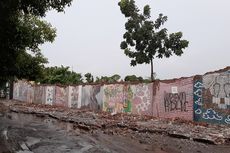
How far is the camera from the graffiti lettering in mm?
20031

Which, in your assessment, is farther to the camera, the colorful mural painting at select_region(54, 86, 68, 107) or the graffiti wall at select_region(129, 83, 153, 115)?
the colorful mural painting at select_region(54, 86, 68, 107)

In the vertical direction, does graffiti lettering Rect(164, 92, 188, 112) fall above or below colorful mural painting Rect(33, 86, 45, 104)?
below

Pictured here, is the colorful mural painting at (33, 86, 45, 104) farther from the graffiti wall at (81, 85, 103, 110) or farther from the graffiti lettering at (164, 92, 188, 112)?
the graffiti lettering at (164, 92, 188, 112)

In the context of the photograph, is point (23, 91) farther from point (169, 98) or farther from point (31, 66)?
point (169, 98)

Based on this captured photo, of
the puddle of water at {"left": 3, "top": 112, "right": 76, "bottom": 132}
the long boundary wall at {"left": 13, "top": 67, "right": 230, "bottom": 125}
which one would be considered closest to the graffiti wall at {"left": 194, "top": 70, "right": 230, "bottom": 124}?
the long boundary wall at {"left": 13, "top": 67, "right": 230, "bottom": 125}

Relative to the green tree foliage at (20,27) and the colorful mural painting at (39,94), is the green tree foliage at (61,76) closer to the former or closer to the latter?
the colorful mural painting at (39,94)

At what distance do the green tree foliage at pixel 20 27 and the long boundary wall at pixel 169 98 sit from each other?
6612 millimetres

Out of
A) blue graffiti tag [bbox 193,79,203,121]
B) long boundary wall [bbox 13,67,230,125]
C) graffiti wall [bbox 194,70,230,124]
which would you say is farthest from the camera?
blue graffiti tag [bbox 193,79,203,121]

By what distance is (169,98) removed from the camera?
70.2 feet

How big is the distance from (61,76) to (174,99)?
1398 inches

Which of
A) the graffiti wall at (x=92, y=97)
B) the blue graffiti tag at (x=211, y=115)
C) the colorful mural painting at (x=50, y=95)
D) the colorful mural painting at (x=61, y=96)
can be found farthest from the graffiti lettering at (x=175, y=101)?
the colorful mural painting at (x=50, y=95)

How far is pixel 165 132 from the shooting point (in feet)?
47.6

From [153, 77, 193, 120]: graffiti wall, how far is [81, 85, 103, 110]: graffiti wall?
28.2 ft

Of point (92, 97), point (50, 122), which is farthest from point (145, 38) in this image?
point (50, 122)
